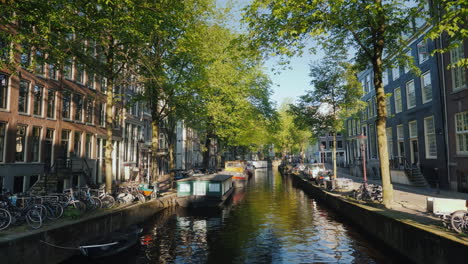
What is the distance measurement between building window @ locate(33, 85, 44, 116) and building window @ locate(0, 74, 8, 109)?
6.82 ft

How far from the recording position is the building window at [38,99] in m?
22.1

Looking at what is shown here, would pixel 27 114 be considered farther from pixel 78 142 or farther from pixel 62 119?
pixel 78 142

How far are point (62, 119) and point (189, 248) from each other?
17.6 meters

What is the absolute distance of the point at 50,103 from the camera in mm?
23672

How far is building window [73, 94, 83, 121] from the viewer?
1043 inches

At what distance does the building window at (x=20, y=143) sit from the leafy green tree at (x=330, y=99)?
22.2m

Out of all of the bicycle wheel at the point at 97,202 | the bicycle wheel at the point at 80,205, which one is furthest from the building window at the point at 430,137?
the bicycle wheel at the point at 80,205

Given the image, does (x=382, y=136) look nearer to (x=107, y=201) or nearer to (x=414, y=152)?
(x=107, y=201)

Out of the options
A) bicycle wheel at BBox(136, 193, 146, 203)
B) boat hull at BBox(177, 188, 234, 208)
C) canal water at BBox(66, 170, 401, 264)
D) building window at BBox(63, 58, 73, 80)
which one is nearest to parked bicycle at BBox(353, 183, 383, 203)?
canal water at BBox(66, 170, 401, 264)

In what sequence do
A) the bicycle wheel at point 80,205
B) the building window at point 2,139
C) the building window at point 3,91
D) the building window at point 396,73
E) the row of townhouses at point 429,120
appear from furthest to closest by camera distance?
the building window at point 396,73
the row of townhouses at point 429,120
the building window at point 3,91
the building window at point 2,139
the bicycle wheel at point 80,205

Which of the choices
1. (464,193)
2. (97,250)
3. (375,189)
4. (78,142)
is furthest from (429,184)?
(78,142)

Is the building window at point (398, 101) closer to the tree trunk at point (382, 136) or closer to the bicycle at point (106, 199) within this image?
the tree trunk at point (382, 136)

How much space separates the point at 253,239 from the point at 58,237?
772 cm

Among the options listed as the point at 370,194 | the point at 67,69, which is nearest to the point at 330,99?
the point at 370,194
